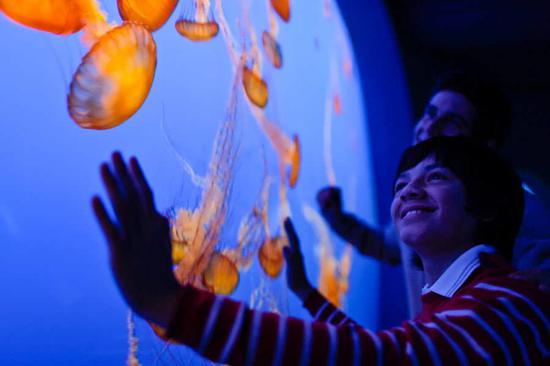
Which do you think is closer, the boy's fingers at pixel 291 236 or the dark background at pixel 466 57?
the boy's fingers at pixel 291 236

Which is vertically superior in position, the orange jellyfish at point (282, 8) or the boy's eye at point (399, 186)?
the orange jellyfish at point (282, 8)

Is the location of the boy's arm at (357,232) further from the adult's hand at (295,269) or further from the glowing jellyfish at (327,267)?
the adult's hand at (295,269)

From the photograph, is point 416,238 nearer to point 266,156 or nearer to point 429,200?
point 429,200

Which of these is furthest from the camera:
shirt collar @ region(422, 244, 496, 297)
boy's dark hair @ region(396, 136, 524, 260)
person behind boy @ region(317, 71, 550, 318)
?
person behind boy @ region(317, 71, 550, 318)

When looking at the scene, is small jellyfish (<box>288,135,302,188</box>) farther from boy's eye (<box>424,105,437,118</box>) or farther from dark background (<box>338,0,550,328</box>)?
dark background (<box>338,0,550,328</box>)

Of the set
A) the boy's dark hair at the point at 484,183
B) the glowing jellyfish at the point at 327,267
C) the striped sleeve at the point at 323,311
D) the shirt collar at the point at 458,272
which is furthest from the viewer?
the glowing jellyfish at the point at 327,267

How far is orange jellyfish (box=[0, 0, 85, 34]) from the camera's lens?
63 cm

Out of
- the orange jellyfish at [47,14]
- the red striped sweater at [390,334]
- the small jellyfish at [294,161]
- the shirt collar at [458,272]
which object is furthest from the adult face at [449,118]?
the orange jellyfish at [47,14]

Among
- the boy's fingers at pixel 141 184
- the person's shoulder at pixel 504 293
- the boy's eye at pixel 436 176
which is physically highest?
the boy's fingers at pixel 141 184

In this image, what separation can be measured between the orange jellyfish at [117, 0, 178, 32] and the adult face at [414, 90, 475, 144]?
758 millimetres

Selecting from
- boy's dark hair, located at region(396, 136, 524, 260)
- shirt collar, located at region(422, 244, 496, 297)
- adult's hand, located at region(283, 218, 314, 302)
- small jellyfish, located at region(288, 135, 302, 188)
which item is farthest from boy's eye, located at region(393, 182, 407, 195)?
small jellyfish, located at region(288, 135, 302, 188)

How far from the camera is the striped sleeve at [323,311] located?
1.11 metres

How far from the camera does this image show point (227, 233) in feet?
3.38

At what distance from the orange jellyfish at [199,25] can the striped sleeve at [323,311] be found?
1.91 feet
